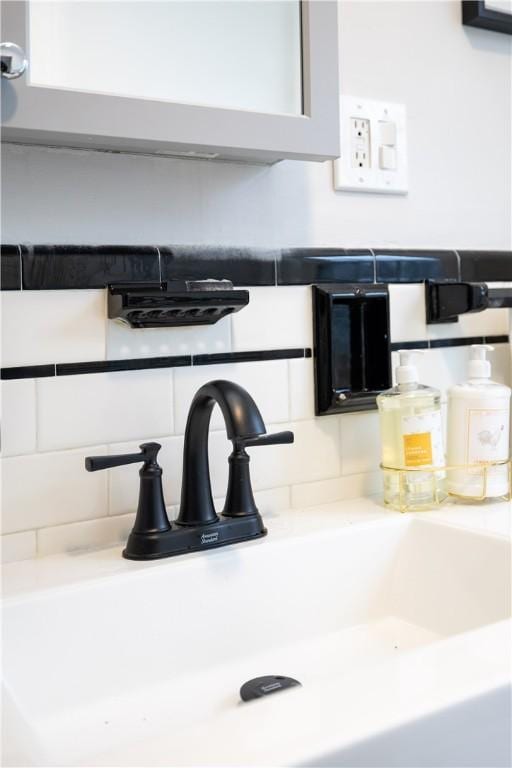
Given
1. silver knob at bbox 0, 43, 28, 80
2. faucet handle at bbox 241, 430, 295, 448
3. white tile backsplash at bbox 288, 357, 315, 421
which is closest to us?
silver knob at bbox 0, 43, 28, 80

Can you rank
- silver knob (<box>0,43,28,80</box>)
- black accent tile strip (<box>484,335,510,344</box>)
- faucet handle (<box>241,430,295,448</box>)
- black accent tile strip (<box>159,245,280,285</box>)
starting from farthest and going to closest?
black accent tile strip (<box>484,335,510,344</box>), black accent tile strip (<box>159,245,280,285</box>), faucet handle (<box>241,430,295,448</box>), silver knob (<box>0,43,28,80</box>)

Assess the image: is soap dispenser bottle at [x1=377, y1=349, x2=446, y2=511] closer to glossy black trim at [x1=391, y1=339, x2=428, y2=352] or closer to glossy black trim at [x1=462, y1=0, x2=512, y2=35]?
glossy black trim at [x1=391, y1=339, x2=428, y2=352]

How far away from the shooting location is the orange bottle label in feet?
3.28

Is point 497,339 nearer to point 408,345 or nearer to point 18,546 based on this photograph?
point 408,345

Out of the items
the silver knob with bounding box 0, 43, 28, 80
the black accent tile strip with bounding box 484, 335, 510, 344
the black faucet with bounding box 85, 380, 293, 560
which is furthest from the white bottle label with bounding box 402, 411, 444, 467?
the silver knob with bounding box 0, 43, 28, 80

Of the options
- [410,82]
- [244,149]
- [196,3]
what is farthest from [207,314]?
[410,82]

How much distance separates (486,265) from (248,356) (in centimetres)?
49

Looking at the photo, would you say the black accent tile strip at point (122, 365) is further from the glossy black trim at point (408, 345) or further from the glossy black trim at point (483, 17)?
the glossy black trim at point (483, 17)

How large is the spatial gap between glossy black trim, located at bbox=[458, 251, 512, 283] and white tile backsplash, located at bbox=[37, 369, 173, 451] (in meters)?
0.56

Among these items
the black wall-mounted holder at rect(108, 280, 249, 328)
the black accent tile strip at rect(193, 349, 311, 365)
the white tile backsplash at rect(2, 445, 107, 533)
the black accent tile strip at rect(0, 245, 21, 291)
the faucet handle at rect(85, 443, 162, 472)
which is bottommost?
the white tile backsplash at rect(2, 445, 107, 533)

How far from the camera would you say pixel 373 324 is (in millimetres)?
1110

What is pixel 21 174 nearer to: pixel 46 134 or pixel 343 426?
pixel 46 134

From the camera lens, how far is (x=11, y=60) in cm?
72

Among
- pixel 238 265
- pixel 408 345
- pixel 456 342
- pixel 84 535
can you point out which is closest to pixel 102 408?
pixel 84 535
